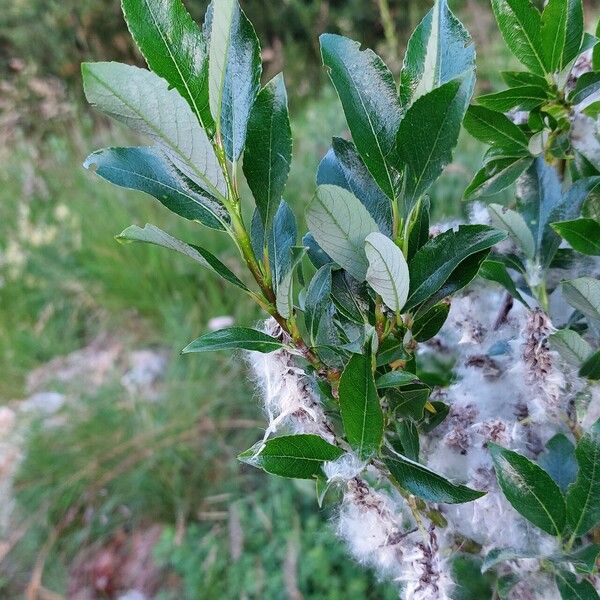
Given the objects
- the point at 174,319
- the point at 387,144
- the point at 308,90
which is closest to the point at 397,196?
the point at 387,144

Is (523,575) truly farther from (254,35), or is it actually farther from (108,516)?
(108,516)

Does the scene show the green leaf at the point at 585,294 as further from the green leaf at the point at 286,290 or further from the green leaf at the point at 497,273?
the green leaf at the point at 286,290

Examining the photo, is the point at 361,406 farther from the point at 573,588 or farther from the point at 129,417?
the point at 129,417

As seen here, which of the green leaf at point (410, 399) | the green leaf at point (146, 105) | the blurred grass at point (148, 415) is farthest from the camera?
the blurred grass at point (148, 415)

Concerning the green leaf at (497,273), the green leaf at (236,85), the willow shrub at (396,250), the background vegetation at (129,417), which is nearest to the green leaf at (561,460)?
the willow shrub at (396,250)

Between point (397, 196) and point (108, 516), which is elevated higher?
point (397, 196)

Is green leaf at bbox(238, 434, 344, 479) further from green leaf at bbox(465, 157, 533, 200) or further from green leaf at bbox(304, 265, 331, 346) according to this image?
green leaf at bbox(465, 157, 533, 200)

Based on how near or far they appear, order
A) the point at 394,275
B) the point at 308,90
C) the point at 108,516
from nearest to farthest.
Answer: the point at 394,275
the point at 108,516
the point at 308,90
